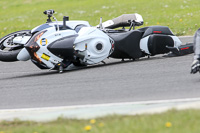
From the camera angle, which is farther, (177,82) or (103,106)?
(177,82)

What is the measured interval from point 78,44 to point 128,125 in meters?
4.97

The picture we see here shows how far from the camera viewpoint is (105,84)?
27.7 feet

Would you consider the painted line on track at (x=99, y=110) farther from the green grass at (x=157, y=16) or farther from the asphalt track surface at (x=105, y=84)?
the green grass at (x=157, y=16)

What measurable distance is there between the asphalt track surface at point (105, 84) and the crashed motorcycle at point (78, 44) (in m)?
0.25

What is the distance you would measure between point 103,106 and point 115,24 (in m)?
5.35

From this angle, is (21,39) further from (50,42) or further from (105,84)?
(105,84)

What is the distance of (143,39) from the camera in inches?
419

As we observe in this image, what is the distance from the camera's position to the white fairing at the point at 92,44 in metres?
10.2

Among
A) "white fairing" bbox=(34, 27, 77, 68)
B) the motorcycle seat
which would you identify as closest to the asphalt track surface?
the motorcycle seat

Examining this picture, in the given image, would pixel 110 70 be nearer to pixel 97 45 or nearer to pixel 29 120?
pixel 97 45

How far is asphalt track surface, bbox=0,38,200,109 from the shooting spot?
23.9ft

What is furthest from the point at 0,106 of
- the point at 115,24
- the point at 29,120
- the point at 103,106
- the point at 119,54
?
the point at 115,24

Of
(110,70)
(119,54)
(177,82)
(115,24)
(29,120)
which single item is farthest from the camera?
(115,24)

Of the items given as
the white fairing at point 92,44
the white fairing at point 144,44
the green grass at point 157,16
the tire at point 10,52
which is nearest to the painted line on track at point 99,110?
the white fairing at point 92,44
